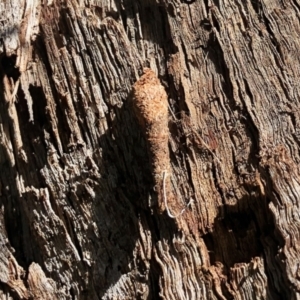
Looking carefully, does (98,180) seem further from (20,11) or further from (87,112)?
(20,11)

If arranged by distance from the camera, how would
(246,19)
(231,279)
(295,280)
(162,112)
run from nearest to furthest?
1. (295,280)
2. (231,279)
3. (162,112)
4. (246,19)

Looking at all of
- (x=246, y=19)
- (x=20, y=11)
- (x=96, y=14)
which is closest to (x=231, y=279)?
(x=246, y=19)

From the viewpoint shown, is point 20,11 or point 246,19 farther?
point 20,11

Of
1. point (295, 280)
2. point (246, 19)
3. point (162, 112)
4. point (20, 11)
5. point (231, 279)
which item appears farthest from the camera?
point (20, 11)

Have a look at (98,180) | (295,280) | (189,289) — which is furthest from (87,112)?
(295,280)

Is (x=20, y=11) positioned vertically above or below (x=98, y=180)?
above

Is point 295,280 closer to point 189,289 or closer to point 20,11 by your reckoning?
point 189,289

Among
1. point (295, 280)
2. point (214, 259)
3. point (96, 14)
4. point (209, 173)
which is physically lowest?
point (295, 280)
